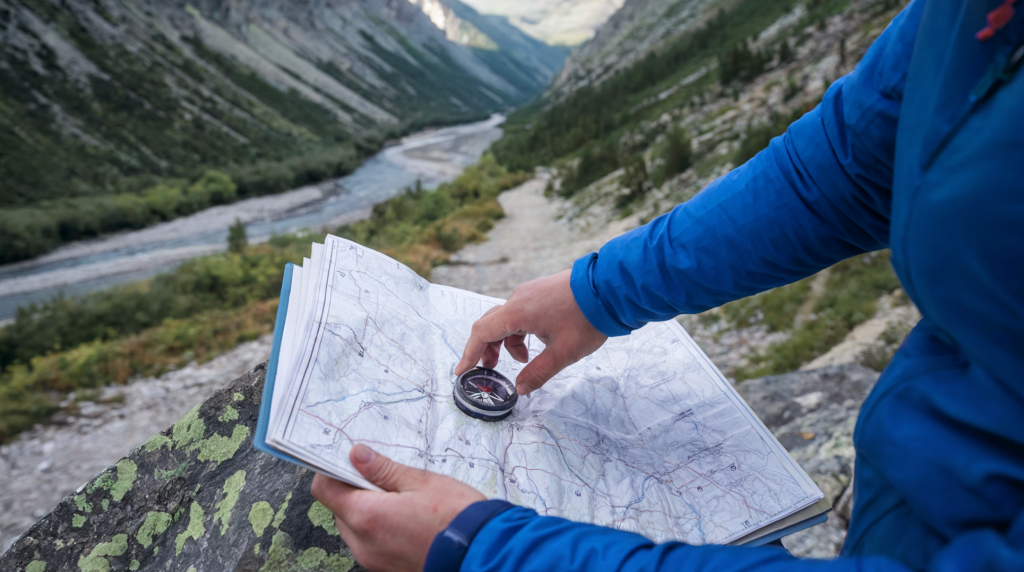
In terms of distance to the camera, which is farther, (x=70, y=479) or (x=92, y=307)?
(x=92, y=307)

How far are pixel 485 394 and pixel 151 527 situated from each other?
1008mm

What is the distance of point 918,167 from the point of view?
642 mm

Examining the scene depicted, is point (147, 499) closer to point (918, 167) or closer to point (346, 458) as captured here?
point (346, 458)

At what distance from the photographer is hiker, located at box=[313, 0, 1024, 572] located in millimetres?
560

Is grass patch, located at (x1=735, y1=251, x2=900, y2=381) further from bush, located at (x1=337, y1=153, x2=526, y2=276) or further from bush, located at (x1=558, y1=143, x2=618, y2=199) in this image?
bush, located at (x1=558, y1=143, x2=618, y2=199)

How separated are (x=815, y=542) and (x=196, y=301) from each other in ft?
28.7

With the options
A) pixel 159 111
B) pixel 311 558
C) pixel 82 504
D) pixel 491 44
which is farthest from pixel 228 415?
pixel 491 44

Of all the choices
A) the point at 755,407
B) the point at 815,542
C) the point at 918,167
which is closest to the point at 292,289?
the point at 918,167

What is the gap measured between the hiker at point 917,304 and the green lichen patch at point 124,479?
0.88 meters

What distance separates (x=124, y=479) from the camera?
1.41m

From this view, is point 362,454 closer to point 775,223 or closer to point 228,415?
point 228,415

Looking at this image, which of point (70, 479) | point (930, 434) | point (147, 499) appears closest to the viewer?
point (930, 434)

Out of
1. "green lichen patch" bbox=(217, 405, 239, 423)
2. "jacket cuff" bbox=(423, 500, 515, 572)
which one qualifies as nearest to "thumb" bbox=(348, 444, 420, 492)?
"jacket cuff" bbox=(423, 500, 515, 572)

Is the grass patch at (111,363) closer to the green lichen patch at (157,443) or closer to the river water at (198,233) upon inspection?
the green lichen patch at (157,443)
